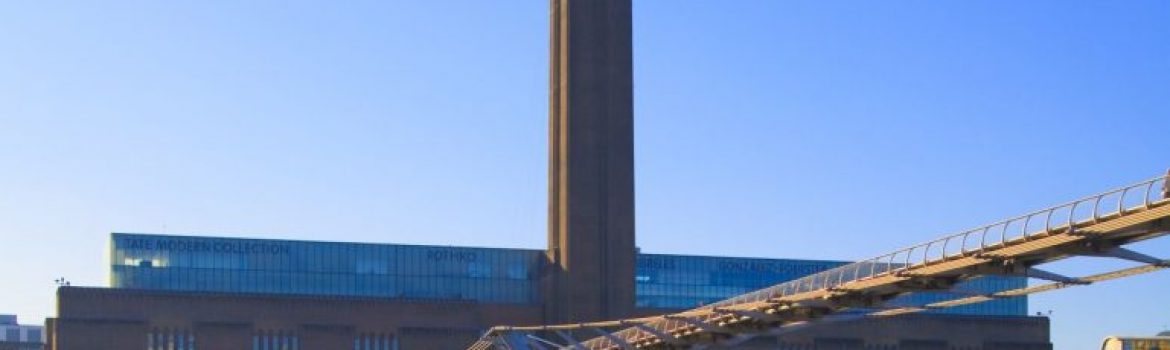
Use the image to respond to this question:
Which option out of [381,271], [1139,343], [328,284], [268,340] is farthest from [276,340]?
[1139,343]

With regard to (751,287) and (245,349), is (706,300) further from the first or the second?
(245,349)

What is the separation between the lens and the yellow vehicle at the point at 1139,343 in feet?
284

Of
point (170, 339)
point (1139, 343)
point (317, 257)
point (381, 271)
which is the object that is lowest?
point (1139, 343)

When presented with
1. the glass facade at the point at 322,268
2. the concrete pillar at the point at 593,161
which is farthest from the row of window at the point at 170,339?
the concrete pillar at the point at 593,161

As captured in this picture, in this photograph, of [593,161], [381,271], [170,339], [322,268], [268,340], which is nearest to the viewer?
[170,339]

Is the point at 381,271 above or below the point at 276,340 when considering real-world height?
above

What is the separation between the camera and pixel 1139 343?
86.7 m

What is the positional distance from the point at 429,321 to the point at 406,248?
6842 mm

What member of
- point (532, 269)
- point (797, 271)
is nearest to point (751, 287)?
point (797, 271)

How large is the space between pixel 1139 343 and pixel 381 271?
71714mm

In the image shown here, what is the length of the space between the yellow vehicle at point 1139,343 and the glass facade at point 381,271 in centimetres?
5374

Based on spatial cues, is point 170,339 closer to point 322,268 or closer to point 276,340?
point 276,340

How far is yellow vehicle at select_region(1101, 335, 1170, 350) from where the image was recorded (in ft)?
284

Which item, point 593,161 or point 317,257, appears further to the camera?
point 317,257
